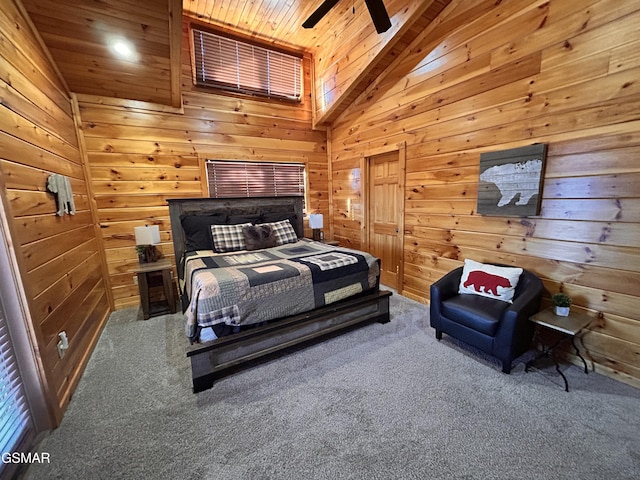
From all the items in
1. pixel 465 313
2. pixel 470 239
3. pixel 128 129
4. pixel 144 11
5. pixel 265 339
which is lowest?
pixel 265 339

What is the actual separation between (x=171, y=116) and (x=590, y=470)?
187 inches

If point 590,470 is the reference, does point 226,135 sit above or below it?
above

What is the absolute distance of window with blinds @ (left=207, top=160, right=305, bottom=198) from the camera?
383 centimetres

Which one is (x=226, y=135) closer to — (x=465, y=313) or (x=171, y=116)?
(x=171, y=116)

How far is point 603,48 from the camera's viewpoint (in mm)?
1779

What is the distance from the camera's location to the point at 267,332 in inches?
82.2

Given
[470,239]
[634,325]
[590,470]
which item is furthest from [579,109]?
[590,470]

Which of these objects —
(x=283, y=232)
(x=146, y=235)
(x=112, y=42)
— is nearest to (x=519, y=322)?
(x=283, y=232)

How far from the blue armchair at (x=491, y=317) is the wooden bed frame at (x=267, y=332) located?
57 centimetres

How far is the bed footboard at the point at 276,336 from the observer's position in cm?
Result: 187

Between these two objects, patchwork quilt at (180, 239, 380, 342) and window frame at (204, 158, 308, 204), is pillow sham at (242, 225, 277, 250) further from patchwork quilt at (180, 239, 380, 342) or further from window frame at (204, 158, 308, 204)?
window frame at (204, 158, 308, 204)

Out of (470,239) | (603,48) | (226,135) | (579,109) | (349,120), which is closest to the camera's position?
(603,48)

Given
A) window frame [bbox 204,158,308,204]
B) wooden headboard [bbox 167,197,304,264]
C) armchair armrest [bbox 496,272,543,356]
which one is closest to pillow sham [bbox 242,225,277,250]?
wooden headboard [bbox 167,197,304,264]

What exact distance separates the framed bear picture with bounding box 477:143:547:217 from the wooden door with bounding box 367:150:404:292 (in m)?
1.01
